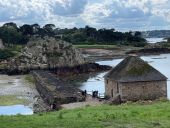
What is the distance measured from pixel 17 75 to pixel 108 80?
49793 mm

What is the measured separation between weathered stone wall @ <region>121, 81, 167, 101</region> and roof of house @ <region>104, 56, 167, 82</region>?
0.44m

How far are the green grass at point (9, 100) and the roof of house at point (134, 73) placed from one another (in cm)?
1026

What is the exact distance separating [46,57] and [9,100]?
178 feet

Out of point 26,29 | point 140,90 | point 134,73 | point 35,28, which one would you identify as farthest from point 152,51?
point 140,90

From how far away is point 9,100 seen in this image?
4669 cm

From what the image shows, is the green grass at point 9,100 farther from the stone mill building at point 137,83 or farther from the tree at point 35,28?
the tree at point 35,28

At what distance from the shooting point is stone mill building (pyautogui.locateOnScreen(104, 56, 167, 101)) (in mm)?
39156

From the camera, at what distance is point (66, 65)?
98062mm

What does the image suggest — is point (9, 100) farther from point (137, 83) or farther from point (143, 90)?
point (143, 90)

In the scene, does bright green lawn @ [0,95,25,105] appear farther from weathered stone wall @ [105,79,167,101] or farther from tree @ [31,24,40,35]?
tree @ [31,24,40,35]

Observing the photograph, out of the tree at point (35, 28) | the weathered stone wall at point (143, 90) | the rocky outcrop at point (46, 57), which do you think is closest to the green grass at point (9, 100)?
the weathered stone wall at point (143, 90)

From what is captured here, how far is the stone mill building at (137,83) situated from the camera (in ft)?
128

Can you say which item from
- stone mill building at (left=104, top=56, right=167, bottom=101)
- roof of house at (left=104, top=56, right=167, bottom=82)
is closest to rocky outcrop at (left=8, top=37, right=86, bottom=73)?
roof of house at (left=104, top=56, right=167, bottom=82)

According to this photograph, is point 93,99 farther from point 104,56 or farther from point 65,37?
point 65,37
